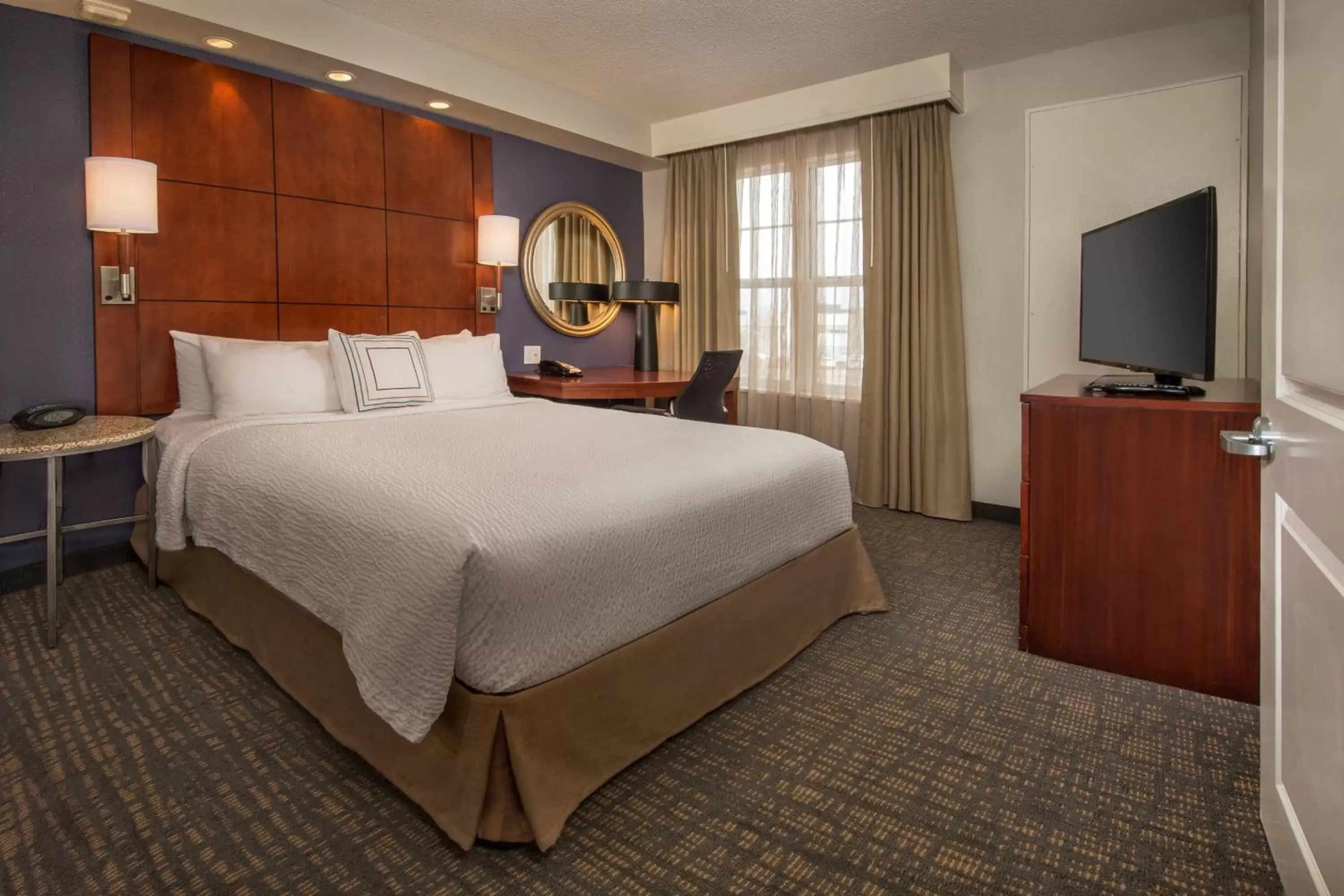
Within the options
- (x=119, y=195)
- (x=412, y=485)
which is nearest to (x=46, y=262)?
(x=119, y=195)

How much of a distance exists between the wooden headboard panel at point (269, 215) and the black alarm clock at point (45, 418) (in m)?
0.36

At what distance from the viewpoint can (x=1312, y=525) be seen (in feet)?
3.02

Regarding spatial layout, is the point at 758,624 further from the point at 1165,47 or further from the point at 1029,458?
the point at 1165,47

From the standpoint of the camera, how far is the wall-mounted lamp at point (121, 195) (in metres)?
2.68

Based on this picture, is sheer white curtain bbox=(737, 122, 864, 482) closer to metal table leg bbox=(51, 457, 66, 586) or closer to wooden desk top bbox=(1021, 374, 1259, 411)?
wooden desk top bbox=(1021, 374, 1259, 411)

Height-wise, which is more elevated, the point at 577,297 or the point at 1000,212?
the point at 1000,212

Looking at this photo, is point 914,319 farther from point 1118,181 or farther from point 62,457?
point 62,457

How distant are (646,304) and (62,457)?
3148 millimetres

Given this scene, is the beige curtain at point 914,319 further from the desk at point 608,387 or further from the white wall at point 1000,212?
the desk at point 608,387

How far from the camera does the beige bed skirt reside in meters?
1.44

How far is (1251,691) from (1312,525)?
145 cm

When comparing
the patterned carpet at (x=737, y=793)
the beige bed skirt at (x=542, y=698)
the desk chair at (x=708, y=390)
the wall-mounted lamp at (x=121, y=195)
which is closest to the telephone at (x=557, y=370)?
the desk chair at (x=708, y=390)

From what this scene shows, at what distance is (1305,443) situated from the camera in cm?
94

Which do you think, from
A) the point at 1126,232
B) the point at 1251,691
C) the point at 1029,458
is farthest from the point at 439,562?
the point at 1126,232
